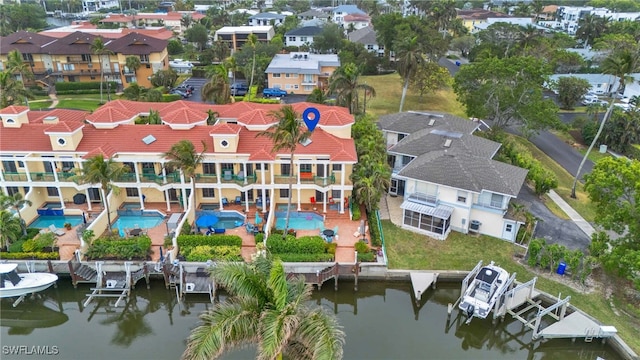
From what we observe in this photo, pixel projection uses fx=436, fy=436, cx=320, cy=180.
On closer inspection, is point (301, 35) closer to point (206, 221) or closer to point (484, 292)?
point (206, 221)

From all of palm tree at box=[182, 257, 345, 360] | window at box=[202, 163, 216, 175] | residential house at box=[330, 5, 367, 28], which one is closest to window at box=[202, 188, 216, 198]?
window at box=[202, 163, 216, 175]

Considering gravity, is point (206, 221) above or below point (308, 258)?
above

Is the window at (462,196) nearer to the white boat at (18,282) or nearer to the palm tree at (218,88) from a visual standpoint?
the white boat at (18,282)

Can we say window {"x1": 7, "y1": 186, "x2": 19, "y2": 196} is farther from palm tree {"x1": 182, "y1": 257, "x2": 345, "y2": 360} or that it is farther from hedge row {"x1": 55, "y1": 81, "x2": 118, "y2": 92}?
hedge row {"x1": 55, "y1": 81, "x2": 118, "y2": 92}

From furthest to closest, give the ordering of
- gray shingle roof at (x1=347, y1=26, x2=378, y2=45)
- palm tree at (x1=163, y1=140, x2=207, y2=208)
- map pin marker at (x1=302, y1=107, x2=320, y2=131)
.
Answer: gray shingle roof at (x1=347, y1=26, x2=378, y2=45)
map pin marker at (x1=302, y1=107, x2=320, y2=131)
palm tree at (x1=163, y1=140, x2=207, y2=208)

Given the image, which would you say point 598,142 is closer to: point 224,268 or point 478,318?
point 478,318

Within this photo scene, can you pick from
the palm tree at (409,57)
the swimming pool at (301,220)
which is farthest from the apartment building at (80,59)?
the swimming pool at (301,220)

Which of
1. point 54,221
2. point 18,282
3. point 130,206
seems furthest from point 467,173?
point 54,221
